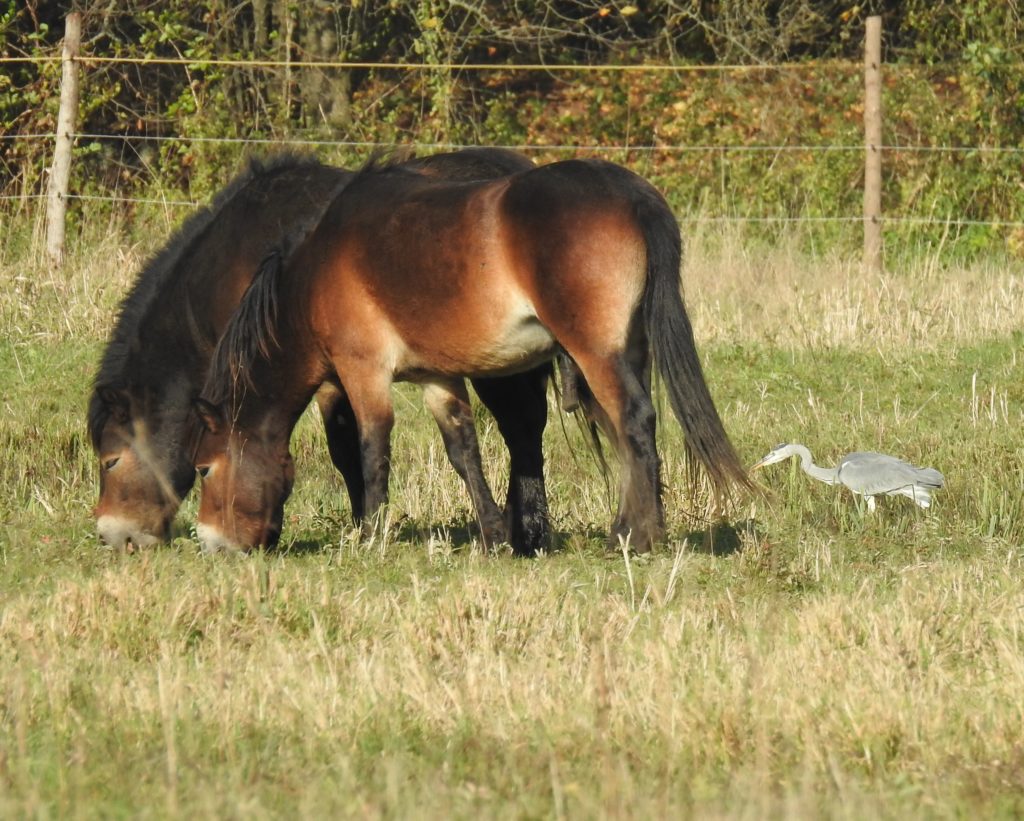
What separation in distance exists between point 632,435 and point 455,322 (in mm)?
818

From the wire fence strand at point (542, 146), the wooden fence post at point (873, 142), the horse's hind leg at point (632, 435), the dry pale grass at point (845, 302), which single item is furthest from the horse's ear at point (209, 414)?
the wooden fence post at point (873, 142)

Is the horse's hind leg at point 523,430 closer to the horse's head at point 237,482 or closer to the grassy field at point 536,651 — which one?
the grassy field at point 536,651

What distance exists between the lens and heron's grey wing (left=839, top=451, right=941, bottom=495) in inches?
266

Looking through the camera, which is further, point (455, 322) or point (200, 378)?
point (200, 378)

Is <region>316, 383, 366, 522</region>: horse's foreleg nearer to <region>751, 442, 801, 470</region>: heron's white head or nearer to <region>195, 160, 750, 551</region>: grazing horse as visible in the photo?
<region>195, 160, 750, 551</region>: grazing horse

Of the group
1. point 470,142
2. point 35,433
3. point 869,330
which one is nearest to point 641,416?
point 35,433

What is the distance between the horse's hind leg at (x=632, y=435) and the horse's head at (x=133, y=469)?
2.17 m

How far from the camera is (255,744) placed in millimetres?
3809

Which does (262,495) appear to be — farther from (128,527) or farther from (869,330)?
(869,330)

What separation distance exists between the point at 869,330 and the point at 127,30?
10518mm

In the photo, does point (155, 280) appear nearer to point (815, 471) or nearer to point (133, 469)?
point (133, 469)

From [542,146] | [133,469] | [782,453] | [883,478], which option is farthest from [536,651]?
[542,146]

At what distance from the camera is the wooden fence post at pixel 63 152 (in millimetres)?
12266

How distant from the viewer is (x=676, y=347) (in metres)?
5.78
